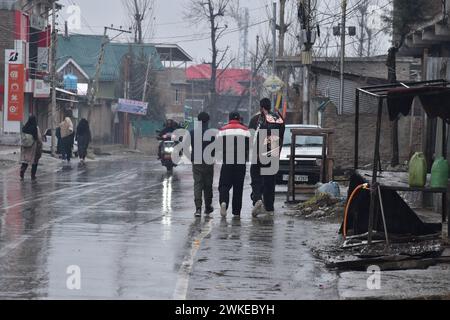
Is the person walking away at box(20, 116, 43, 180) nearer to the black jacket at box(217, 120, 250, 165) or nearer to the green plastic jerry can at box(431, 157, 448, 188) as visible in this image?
the black jacket at box(217, 120, 250, 165)

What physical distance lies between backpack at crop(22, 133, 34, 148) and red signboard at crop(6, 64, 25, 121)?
18848 mm

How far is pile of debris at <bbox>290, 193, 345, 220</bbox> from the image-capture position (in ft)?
59.3

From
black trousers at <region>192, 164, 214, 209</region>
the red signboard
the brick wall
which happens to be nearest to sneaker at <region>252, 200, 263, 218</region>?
black trousers at <region>192, 164, 214, 209</region>

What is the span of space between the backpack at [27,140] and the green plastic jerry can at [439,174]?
16.6 metres

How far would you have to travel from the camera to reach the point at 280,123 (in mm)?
18312

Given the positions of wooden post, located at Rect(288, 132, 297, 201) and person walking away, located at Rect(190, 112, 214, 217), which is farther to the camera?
wooden post, located at Rect(288, 132, 297, 201)

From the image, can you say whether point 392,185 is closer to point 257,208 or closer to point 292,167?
point 257,208

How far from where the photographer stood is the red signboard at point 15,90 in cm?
4547

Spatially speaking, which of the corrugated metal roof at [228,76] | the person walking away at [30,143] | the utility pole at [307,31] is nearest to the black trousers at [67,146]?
the utility pole at [307,31]

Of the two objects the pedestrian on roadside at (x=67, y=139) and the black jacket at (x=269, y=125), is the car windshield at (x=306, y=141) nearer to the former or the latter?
the black jacket at (x=269, y=125)

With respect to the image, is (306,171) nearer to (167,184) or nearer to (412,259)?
(167,184)

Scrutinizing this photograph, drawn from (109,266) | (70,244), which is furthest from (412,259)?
(70,244)

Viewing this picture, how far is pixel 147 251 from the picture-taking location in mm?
12656

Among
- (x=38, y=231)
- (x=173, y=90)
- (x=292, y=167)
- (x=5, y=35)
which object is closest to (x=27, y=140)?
(x=292, y=167)
